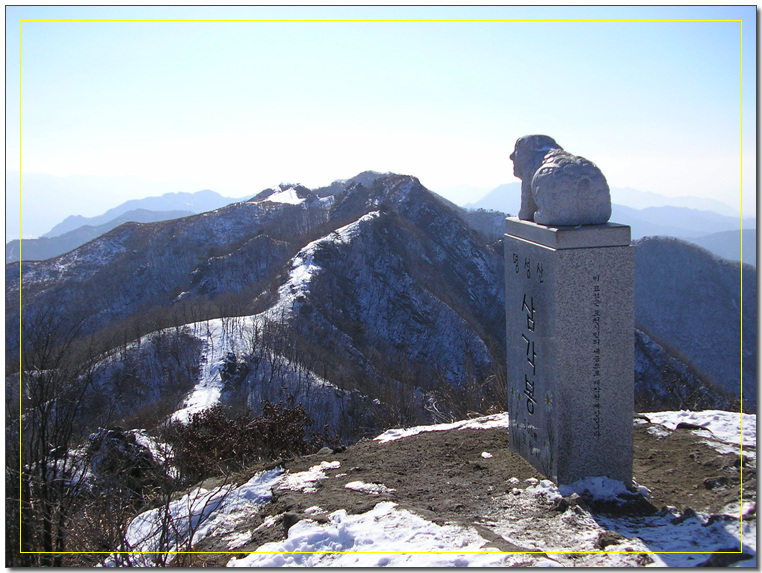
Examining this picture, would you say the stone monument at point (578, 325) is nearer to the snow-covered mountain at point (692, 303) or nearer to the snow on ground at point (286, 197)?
the snow-covered mountain at point (692, 303)

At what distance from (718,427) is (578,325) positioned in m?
2.85

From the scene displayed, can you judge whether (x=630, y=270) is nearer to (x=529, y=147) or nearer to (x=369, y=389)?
(x=529, y=147)

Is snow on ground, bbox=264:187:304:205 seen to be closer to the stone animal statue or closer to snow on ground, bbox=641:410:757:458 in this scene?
snow on ground, bbox=641:410:757:458

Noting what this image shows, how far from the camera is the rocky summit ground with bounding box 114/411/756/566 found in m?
4.23

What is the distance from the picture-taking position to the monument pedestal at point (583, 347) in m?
5.19

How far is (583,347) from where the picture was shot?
5.27 meters

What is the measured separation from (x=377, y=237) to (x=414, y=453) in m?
38.5

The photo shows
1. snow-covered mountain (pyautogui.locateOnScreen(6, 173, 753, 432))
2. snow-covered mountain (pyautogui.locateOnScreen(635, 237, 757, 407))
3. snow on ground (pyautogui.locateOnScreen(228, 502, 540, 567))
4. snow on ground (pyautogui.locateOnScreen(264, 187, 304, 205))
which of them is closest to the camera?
snow on ground (pyautogui.locateOnScreen(228, 502, 540, 567))

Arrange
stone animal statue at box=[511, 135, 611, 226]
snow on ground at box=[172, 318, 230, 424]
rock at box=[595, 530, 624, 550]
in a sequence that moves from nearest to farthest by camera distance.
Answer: rock at box=[595, 530, 624, 550]
stone animal statue at box=[511, 135, 611, 226]
snow on ground at box=[172, 318, 230, 424]

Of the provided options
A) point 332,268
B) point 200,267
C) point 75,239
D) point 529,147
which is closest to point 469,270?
point 332,268

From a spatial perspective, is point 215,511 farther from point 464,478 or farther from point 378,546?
A: point 464,478

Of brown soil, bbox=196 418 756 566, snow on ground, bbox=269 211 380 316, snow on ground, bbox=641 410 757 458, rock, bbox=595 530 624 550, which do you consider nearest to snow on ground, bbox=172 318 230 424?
snow on ground, bbox=269 211 380 316

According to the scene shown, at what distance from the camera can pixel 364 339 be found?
119 feet

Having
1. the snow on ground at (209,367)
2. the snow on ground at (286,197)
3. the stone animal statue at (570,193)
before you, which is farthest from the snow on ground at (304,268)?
the snow on ground at (286,197)
